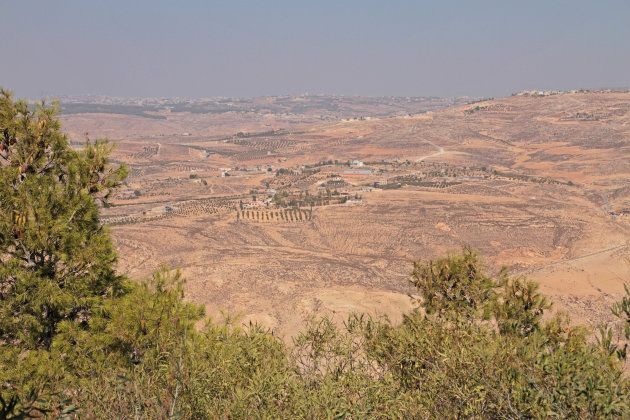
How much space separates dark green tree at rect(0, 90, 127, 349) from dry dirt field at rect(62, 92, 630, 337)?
7.74 m

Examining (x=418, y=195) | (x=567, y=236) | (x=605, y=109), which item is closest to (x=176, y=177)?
(x=418, y=195)

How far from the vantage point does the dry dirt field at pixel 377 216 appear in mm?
43219

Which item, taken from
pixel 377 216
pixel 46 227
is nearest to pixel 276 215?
pixel 377 216

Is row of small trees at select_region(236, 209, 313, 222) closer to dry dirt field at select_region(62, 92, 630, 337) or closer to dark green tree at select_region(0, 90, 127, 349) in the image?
dry dirt field at select_region(62, 92, 630, 337)

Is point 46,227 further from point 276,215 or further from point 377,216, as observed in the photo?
point 377,216

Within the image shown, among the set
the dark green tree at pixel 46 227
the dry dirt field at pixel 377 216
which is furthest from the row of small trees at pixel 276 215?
the dark green tree at pixel 46 227

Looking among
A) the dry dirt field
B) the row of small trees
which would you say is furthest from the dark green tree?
the row of small trees

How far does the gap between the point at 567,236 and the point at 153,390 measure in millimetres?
65068

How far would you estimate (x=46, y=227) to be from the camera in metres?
11.2

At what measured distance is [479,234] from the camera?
6112cm

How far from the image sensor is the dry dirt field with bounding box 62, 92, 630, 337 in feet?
142

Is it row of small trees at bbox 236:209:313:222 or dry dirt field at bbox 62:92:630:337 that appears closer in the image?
dry dirt field at bbox 62:92:630:337

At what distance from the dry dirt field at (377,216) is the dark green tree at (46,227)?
774 cm

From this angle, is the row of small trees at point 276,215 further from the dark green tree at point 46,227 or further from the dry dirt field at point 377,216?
the dark green tree at point 46,227
